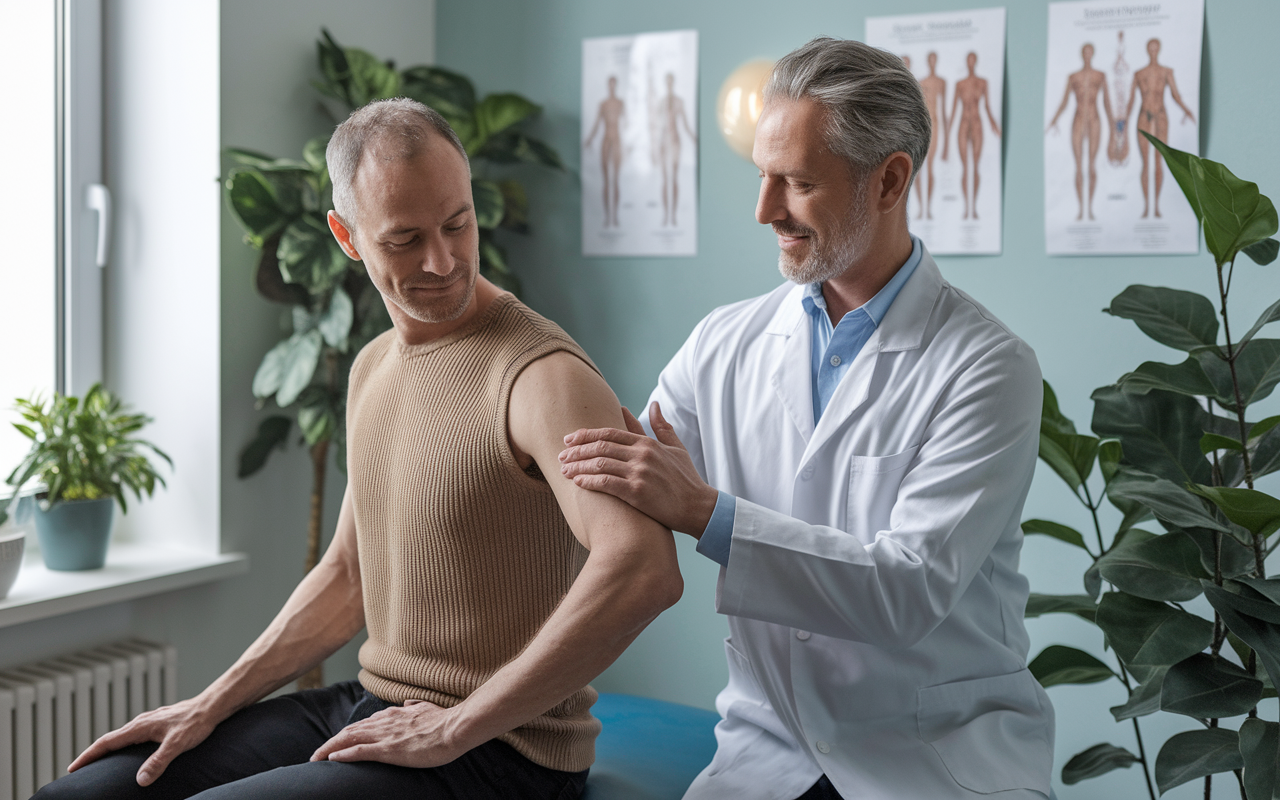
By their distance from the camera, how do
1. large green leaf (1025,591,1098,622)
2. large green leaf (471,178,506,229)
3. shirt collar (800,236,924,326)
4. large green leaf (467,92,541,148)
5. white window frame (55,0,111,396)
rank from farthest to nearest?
large green leaf (467,92,541,148), large green leaf (471,178,506,229), white window frame (55,0,111,396), large green leaf (1025,591,1098,622), shirt collar (800,236,924,326)

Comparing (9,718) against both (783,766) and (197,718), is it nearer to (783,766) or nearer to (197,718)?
(197,718)

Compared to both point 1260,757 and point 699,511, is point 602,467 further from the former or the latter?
point 1260,757

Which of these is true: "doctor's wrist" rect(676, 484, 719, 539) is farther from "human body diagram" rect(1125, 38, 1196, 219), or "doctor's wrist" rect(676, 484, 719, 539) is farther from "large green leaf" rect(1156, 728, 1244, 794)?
"human body diagram" rect(1125, 38, 1196, 219)

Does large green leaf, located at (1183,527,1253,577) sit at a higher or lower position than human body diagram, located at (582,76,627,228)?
lower

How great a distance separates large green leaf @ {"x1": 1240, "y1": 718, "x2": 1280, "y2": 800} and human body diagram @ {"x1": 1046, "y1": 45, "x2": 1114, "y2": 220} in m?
1.09

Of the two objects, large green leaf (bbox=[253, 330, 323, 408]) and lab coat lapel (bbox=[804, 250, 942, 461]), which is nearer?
lab coat lapel (bbox=[804, 250, 942, 461])

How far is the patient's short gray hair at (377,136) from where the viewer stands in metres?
1.24

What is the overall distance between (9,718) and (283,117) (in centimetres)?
141

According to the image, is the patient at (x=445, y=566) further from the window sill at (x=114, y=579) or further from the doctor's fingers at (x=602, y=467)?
the window sill at (x=114, y=579)

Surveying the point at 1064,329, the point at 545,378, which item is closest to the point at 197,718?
the point at 545,378

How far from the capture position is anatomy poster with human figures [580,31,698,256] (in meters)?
2.46

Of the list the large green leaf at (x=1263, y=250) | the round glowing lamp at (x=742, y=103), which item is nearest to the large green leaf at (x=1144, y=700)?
the large green leaf at (x=1263, y=250)

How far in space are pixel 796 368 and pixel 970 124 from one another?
39.0 inches

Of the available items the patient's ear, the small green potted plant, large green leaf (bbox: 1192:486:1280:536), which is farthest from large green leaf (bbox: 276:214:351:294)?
large green leaf (bbox: 1192:486:1280:536)
